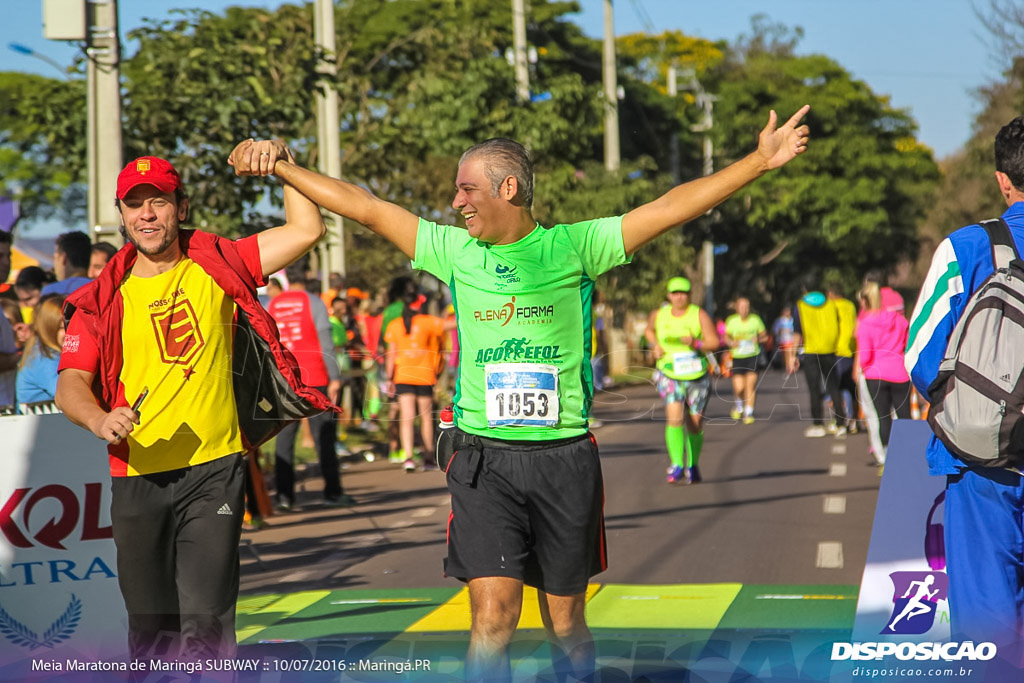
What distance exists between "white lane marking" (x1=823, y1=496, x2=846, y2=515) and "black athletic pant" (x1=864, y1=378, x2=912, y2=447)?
88 centimetres

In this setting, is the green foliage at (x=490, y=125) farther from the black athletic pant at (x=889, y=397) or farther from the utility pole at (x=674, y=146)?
Result: the black athletic pant at (x=889, y=397)

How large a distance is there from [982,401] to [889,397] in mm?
9527

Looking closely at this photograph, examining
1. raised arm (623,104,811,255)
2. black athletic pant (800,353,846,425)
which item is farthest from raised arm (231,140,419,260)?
black athletic pant (800,353,846,425)

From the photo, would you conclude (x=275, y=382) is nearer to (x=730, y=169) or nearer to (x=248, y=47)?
(x=730, y=169)

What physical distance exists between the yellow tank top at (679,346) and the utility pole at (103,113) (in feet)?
17.2

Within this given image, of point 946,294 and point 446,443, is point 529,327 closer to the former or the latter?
point 446,443

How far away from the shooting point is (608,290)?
26.7 m

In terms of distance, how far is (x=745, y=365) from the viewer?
2047 centimetres

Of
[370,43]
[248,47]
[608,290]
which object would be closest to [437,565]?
[248,47]

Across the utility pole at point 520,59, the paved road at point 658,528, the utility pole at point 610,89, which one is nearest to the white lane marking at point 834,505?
the paved road at point 658,528

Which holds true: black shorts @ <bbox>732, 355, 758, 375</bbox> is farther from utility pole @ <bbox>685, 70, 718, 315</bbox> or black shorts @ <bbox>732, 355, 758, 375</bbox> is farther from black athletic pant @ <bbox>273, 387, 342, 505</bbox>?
utility pole @ <bbox>685, 70, 718, 315</bbox>

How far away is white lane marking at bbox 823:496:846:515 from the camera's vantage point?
11438mm

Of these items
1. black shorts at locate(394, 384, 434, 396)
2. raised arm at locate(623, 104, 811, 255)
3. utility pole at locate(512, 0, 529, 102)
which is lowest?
black shorts at locate(394, 384, 434, 396)

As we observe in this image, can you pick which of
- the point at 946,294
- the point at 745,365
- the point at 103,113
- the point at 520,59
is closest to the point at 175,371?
the point at 946,294
